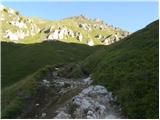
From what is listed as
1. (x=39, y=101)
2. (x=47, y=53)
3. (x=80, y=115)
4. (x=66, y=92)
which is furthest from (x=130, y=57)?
(x=47, y=53)

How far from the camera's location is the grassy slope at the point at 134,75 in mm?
33125

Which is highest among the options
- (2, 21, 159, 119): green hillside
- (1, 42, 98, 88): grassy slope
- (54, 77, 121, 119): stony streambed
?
(1, 42, 98, 88): grassy slope

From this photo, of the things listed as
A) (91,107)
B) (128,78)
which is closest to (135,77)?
(128,78)

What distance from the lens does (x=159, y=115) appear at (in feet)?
95.4

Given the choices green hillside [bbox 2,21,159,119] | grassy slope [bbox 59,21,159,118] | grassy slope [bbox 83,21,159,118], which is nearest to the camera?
grassy slope [bbox 83,21,159,118]

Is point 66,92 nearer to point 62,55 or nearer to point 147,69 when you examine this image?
point 147,69

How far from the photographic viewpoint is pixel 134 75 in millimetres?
39438

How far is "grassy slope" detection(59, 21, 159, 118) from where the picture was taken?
33.1 meters

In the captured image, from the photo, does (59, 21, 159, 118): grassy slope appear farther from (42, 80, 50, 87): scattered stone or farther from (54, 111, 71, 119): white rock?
(42, 80, 50, 87): scattered stone

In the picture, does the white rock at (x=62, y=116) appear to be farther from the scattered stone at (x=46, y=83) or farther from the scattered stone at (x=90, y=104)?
the scattered stone at (x=46, y=83)

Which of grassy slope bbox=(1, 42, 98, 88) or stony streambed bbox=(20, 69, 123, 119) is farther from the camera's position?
grassy slope bbox=(1, 42, 98, 88)

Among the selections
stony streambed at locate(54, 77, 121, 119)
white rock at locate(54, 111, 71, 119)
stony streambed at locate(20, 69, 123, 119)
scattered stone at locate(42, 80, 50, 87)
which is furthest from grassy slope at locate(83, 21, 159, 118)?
scattered stone at locate(42, 80, 50, 87)

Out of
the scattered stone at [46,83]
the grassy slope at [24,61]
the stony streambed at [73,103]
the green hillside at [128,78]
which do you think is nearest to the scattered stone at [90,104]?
the stony streambed at [73,103]

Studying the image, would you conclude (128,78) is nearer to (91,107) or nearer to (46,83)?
(91,107)
